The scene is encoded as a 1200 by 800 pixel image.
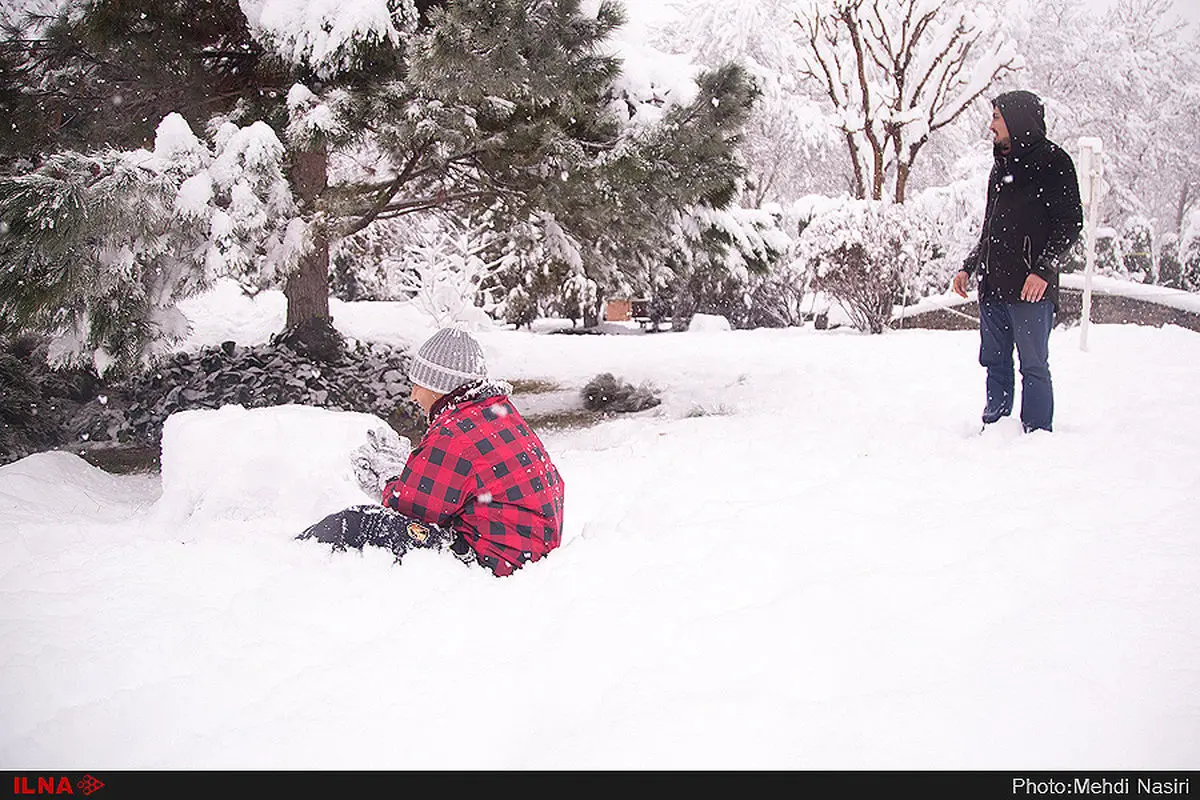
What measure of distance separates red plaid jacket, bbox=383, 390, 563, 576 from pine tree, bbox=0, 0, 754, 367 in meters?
2.25

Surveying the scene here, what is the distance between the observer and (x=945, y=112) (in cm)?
1934

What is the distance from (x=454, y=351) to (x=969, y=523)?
1718mm

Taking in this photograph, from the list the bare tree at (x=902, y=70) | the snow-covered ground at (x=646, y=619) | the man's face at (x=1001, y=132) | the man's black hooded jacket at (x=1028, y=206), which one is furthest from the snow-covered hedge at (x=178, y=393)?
the bare tree at (x=902, y=70)

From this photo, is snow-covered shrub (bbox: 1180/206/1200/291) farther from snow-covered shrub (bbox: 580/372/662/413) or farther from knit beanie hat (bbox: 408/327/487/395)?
knit beanie hat (bbox: 408/327/487/395)

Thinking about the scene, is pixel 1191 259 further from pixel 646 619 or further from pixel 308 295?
pixel 646 619

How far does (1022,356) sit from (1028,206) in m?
0.68

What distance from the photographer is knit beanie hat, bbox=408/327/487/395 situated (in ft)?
7.54

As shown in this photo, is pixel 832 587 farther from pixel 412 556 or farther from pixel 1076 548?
pixel 412 556

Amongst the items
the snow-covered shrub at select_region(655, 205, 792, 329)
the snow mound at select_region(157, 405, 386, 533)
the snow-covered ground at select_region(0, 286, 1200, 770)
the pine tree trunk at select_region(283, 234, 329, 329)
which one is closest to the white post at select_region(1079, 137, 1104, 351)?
the snow-covered shrub at select_region(655, 205, 792, 329)

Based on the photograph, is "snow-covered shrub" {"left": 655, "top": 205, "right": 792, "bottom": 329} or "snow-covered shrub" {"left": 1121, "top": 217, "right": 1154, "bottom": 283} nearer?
"snow-covered shrub" {"left": 655, "top": 205, "right": 792, "bottom": 329}

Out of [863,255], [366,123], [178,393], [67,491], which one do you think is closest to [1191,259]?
[863,255]

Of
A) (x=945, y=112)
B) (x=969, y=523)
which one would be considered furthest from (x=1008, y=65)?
(x=969, y=523)

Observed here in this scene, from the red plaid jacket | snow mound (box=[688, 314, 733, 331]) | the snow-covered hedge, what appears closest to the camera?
the red plaid jacket
